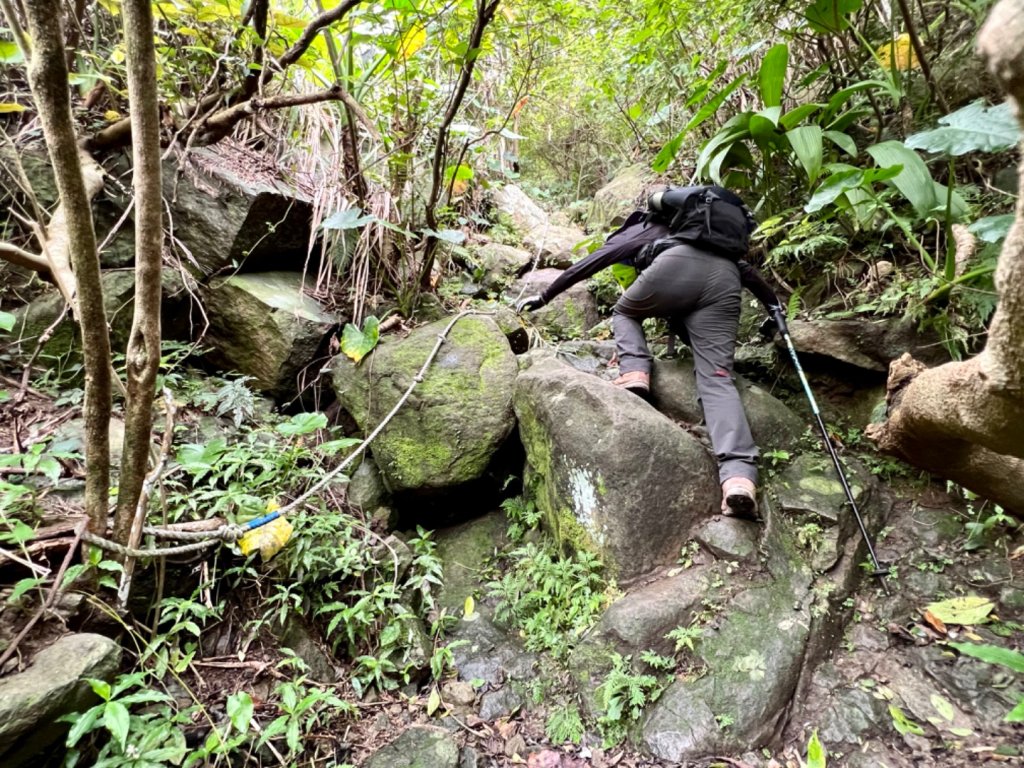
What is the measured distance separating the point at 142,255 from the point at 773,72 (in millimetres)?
4120

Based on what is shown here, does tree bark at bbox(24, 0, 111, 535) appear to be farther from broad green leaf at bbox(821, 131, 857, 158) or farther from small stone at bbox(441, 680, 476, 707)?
broad green leaf at bbox(821, 131, 857, 158)

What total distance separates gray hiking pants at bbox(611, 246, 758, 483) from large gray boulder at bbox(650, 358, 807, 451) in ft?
0.60

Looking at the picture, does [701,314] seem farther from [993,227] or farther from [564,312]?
[564,312]

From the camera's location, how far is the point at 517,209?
745 centimetres

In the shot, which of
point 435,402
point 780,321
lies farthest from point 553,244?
point 435,402

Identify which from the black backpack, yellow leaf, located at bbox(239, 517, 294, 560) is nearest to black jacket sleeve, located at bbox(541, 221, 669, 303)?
the black backpack

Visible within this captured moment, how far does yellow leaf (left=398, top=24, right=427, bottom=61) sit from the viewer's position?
11.9ft

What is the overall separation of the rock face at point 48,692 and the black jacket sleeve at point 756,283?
4.12 meters

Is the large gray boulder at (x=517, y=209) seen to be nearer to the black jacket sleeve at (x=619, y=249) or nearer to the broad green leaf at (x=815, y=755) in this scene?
the black jacket sleeve at (x=619, y=249)

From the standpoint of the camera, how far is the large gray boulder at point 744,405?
3451 millimetres

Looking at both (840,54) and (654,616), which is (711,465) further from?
(840,54)

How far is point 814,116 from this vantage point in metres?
4.16

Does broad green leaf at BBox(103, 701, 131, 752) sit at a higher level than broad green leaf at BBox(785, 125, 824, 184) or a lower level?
lower

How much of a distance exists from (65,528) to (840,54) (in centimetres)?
635
